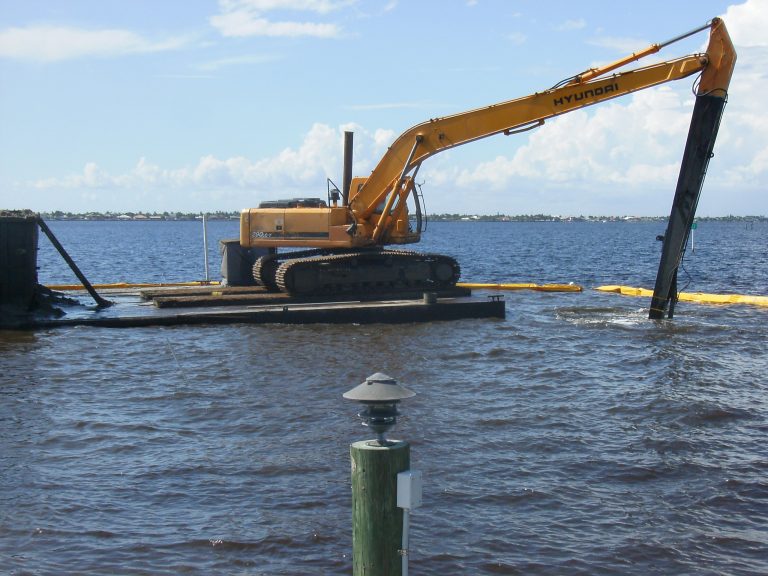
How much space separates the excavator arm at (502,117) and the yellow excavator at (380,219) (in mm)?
24

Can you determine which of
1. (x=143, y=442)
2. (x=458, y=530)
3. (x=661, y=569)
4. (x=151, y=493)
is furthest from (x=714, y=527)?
(x=143, y=442)

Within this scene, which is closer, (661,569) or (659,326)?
(661,569)

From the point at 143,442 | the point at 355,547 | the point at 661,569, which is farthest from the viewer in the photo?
the point at 143,442

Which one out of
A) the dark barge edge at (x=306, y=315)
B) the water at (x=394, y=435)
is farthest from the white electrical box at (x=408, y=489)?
the dark barge edge at (x=306, y=315)

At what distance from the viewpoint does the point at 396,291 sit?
23.6 m

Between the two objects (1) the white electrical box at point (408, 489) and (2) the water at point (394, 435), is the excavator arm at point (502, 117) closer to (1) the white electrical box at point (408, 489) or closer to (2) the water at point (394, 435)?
(2) the water at point (394, 435)

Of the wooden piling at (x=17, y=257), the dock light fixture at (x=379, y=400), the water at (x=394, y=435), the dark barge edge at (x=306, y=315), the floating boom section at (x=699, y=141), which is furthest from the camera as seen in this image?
the floating boom section at (x=699, y=141)

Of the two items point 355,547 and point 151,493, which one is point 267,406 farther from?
point 355,547

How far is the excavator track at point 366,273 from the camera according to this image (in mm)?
22594

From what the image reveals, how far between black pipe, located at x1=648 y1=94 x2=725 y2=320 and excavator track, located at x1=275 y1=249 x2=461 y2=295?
547cm

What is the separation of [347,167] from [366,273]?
10.4ft

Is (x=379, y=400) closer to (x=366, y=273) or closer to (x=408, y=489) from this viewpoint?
(x=408, y=489)

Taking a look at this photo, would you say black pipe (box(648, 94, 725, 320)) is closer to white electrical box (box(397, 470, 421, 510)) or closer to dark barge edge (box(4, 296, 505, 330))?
dark barge edge (box(4, 296, 505, 330))

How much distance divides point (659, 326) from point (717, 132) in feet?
14.0
